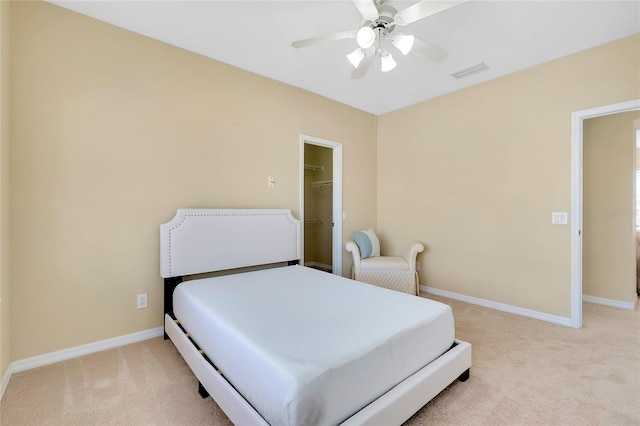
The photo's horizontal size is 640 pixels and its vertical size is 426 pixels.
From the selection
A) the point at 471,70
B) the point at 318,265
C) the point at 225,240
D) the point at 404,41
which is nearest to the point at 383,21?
the point at 404,41

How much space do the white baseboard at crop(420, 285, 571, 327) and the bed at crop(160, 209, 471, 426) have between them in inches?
70.0

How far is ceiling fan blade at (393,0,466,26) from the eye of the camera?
5.41ft

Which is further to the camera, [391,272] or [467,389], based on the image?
[391,272]

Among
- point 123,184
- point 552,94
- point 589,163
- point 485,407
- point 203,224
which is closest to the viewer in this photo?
point 485,407

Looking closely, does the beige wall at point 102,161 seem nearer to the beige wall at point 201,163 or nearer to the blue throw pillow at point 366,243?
the beige wall at point 201,163

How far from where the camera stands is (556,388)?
6.14 feet

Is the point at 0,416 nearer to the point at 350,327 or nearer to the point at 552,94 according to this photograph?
the point at 350,327

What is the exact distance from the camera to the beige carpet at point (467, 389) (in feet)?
5.28

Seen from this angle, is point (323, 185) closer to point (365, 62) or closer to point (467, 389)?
point (365, 62)

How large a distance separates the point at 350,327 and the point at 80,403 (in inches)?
66.7

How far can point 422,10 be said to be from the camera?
173 centimetres

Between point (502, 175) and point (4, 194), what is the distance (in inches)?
177

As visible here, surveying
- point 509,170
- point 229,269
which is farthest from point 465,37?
point 229,269

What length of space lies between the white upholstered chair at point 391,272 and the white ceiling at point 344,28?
225 centimetres
